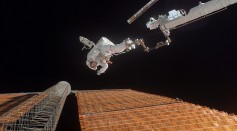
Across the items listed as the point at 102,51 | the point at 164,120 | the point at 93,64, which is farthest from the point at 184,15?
the point at 164,120

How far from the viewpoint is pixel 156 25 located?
360 inches

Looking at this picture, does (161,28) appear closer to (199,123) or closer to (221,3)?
(221,3)

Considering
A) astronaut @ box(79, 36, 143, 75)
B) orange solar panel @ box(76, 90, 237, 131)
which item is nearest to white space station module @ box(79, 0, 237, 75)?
astronaut @ box(79, 36, 143, 75)

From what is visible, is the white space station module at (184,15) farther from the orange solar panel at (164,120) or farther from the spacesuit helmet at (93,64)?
the orange solar panel at (164,120)

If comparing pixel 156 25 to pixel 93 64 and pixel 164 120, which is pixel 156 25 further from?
pixel 164 120

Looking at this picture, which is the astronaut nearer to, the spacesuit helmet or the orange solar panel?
the spacesuit helmet

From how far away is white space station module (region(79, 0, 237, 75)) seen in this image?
23.1 feet

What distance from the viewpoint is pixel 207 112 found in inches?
671

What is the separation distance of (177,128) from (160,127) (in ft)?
3.04

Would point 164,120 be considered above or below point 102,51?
below

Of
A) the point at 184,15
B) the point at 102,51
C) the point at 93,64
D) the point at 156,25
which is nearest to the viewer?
the point at 184,15

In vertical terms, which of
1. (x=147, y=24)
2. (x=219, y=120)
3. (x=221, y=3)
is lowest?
(x=219, y=120)

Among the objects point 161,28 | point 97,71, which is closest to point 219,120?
point 97,71

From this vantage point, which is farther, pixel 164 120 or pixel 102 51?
pixel 164 120
